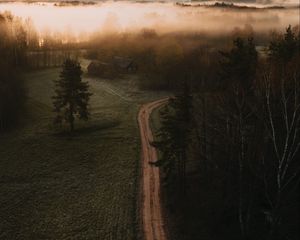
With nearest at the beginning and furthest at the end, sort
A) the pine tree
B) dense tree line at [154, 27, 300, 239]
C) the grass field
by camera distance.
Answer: dense tree line at [154, 27, 300, 239] < the grass field < the pine tree

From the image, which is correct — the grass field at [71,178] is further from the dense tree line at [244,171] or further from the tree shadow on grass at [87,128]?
the dense tree line at [244,171]

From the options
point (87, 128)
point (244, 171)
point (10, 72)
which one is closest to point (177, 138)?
point (244, 171)

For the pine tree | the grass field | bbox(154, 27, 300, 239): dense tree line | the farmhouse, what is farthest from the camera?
the farmhouse

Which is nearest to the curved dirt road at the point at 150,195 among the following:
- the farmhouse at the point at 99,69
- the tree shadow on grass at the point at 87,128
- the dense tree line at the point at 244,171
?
the dense tree line at the point at 244,171

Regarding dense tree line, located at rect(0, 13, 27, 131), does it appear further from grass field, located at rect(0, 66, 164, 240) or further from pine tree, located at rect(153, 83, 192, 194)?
pine tree, located at rect(153, 83, 192, 194)

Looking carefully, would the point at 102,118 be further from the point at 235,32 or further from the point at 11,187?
the point at 235,32

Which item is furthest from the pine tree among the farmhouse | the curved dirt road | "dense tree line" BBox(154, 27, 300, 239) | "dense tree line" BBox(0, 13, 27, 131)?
the farmhouse

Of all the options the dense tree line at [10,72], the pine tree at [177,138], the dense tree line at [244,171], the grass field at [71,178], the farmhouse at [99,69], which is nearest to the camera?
the dense tree line at [244,171]

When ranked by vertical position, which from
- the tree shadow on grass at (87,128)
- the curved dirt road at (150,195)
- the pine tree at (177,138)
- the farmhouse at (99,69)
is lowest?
the curved dirt road at (150,195)

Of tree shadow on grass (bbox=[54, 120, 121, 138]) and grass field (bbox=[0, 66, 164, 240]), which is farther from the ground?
tree shadow on grass (bbox=[54, 120, 121, 138])
